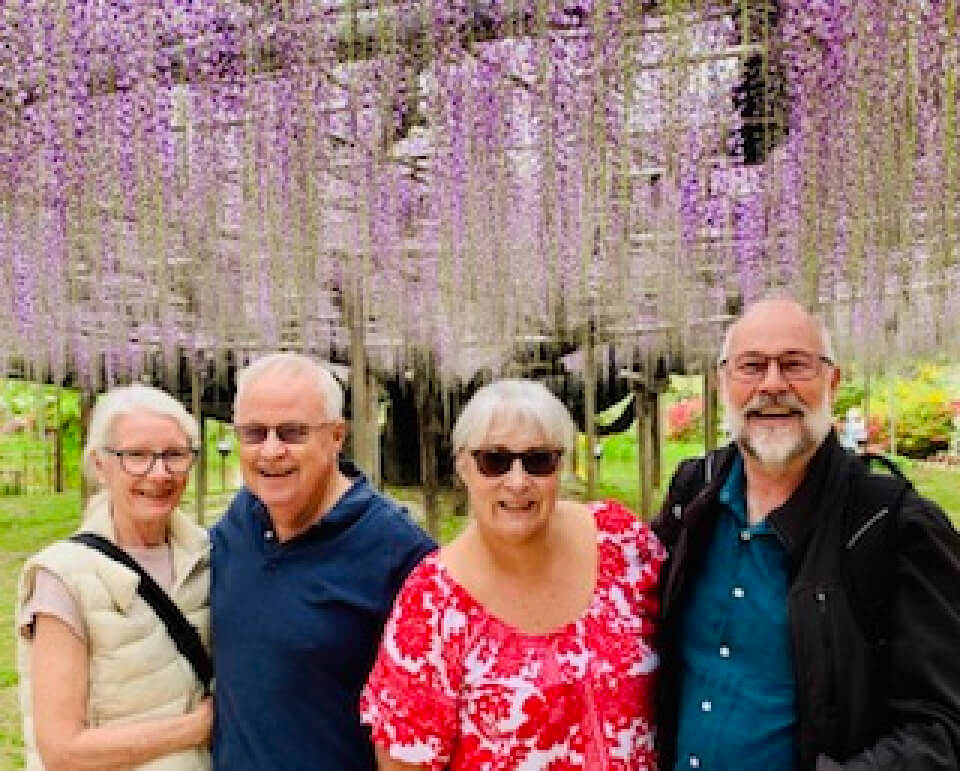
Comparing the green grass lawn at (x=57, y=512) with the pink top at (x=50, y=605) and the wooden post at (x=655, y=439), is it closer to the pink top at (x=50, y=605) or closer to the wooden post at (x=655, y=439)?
the wooden post at (x=655, y=439)

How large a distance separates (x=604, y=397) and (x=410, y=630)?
10.8 meters

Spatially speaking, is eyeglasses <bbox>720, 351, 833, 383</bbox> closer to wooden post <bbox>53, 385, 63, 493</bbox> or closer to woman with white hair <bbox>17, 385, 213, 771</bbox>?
woman with white hair <bbox>17, 385, 213, 771</bbox>

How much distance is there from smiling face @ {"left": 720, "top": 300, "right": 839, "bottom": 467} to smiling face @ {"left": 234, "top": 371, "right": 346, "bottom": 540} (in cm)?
62

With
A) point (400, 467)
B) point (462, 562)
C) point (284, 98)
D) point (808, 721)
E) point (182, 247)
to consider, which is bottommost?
point (400, 467)

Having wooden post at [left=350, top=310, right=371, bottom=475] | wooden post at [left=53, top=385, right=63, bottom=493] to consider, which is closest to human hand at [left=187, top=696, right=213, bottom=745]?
wooden post at [left=350, top=310, right=371, bottom=475]

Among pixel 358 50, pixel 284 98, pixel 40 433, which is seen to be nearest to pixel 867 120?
pixel 358 50

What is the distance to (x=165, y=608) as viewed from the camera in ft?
5.83

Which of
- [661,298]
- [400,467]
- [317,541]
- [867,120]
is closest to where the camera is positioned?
[317,541]

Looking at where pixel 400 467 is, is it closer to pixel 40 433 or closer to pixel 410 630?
pixel 40 433

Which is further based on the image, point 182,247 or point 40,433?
point 40,433

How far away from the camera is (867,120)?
418 centimetres

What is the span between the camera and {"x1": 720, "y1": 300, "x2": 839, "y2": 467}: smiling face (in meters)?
1.63

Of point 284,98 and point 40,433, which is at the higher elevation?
point 284,98

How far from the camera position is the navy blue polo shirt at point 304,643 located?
1749mm
